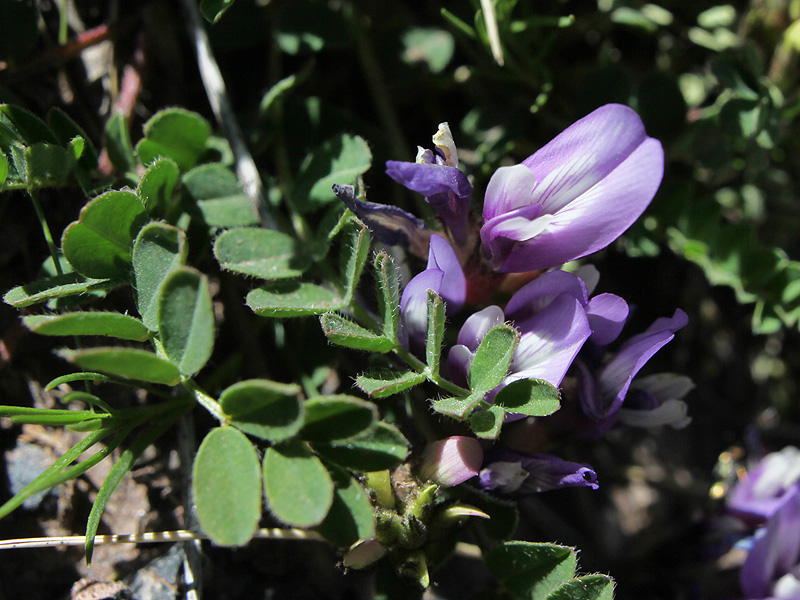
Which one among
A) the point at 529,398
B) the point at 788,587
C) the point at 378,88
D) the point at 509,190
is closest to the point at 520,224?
the point at 509,190

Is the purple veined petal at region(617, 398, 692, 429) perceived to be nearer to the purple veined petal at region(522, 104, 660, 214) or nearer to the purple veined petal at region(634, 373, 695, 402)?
the purple veined petal at region(634, 373, 695, 402)

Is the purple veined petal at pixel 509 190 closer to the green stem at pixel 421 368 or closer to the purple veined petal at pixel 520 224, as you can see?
the purple veined petal at pixel 520 224

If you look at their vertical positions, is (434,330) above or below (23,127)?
below

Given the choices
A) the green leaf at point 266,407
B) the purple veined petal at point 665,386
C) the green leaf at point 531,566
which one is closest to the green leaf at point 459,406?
the green leaf at point 266,407

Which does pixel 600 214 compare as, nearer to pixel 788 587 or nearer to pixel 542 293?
pixel 542 293

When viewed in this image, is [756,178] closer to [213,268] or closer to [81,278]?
[213,268]

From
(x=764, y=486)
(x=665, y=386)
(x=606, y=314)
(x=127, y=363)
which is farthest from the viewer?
(x=764, y=486)
